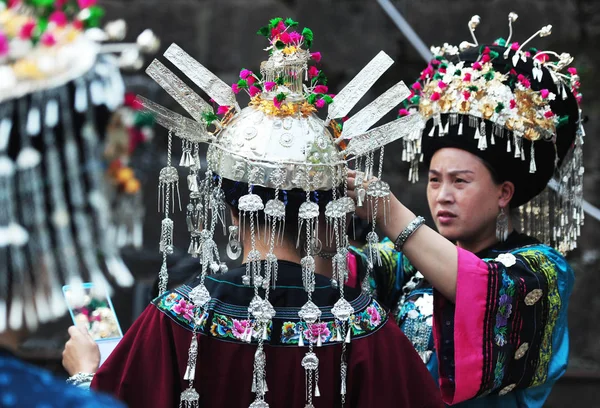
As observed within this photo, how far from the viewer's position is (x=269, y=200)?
1903 millimetres

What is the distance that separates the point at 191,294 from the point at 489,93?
119cm

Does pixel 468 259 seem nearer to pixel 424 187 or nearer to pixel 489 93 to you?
pixel 489 93

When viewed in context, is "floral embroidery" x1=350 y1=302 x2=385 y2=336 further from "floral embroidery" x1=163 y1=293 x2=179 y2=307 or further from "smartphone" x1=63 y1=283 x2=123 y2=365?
"smartphone" x1=63 y1=283 x2=123 y2=365

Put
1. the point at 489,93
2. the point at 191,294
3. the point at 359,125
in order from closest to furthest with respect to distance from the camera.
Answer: the point at 191,294
the point at 359,125
the point at 489,93

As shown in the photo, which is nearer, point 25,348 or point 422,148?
point 422,148

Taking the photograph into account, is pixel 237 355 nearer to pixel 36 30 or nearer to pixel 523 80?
pixel 36 30

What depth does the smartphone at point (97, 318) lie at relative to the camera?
2.25m

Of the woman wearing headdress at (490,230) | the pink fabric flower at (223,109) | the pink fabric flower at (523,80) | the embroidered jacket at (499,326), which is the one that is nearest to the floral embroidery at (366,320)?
the woman wearing headdress at (490,230)

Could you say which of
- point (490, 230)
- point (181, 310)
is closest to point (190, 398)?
point (181, 310)

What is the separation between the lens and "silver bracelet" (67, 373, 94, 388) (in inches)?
79.2

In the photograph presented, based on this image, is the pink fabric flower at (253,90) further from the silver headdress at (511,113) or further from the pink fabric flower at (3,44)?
the pink fabric flower at (3,44)

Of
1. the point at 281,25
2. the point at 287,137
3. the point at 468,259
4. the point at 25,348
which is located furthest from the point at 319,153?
the point at 25,348

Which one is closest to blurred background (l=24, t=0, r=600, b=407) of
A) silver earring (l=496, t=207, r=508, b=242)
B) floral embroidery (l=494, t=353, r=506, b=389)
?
silver earring (l=496, t=207, r=508, b=242)

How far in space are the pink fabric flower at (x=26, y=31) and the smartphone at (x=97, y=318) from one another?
1.20 metres
